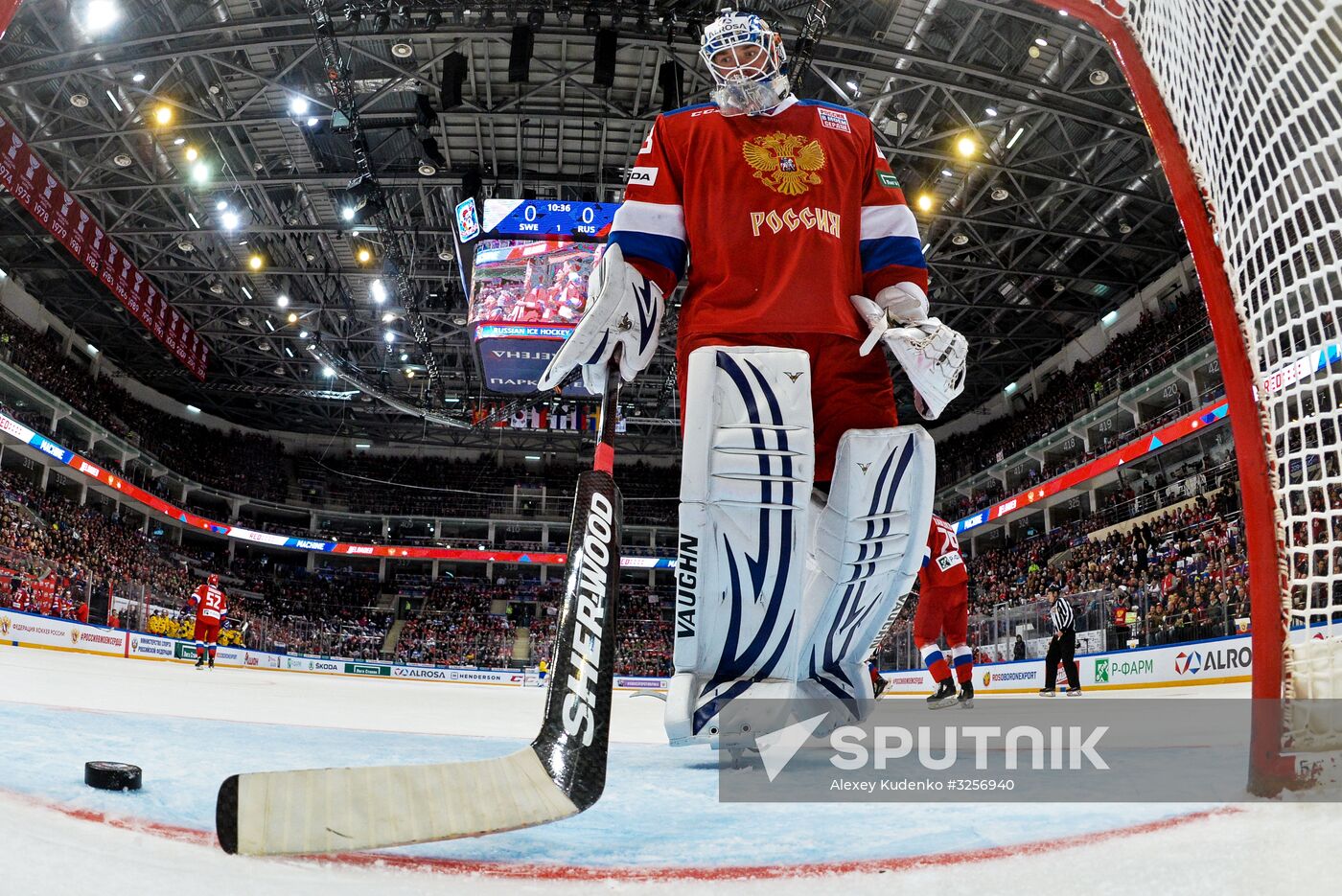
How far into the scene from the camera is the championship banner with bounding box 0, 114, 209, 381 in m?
14.3

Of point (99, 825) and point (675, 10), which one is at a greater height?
point (675, 10)

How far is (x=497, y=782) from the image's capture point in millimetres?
1419

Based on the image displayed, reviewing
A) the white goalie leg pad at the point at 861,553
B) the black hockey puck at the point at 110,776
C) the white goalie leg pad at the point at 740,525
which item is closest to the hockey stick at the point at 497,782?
the white goalie leg pad at the point at 740,525

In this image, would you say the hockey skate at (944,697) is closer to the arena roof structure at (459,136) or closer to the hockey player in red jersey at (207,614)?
the arena roof structure at (459,136)

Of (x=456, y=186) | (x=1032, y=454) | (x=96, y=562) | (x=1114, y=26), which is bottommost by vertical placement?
(x=96, y=562)

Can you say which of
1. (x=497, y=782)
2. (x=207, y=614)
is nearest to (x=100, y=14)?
(x=207, y=614)

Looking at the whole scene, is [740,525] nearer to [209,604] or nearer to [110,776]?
[110,776]

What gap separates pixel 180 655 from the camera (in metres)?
19.2

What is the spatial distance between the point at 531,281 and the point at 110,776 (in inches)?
502

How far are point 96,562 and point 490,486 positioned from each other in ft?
51.7

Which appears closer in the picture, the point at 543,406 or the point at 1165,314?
the point at 1165,314

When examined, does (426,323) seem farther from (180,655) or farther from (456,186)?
(180,655)

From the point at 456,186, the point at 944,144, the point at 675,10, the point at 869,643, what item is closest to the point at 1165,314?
the point at 944,144
